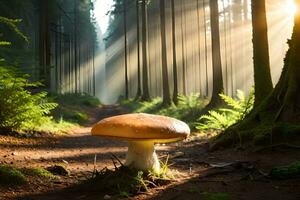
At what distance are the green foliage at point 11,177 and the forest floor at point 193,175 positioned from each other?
0.40ft

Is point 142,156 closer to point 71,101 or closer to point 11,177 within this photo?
point 11,177

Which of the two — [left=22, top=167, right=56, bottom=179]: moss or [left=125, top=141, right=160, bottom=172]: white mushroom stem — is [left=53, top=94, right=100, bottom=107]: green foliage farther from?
[left=125, top=141, right=160, bottom=172]: white mushroom stem

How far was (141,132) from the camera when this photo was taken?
4.27 metres

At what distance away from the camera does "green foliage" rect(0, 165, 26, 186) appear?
15.3 ft

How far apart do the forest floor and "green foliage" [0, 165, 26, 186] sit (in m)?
0.12

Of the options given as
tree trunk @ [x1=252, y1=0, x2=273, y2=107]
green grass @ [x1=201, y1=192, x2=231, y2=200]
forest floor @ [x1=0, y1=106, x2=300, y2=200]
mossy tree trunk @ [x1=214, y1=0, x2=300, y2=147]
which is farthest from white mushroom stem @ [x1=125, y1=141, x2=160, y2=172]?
tree trunk @ [x1=252, y1=0, x2=273, y2=107]

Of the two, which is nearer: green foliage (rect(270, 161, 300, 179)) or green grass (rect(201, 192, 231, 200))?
green grass (rect(201, 192, 231, 200))

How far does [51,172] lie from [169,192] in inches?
92.8

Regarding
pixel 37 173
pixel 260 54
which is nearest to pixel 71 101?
pixel 260 54

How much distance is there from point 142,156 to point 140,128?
2.05 feet

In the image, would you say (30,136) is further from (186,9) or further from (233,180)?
(186,9)

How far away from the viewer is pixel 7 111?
8.93 m

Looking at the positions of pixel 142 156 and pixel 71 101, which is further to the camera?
pixel 71 101

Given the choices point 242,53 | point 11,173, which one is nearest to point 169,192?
point 11,173
